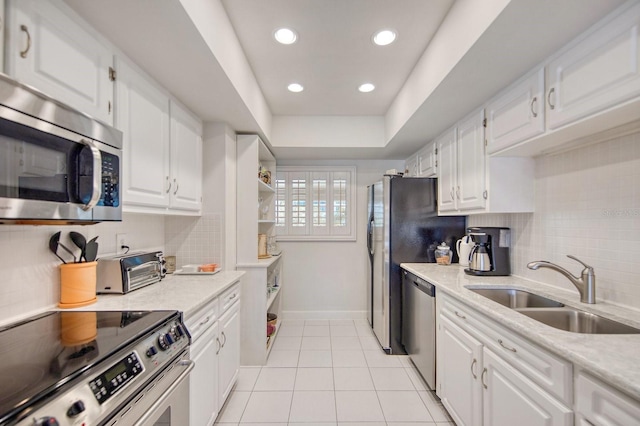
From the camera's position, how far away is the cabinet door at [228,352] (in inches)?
75.3

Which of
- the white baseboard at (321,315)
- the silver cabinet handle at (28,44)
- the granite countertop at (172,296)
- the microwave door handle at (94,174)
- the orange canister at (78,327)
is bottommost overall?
the white baseboard at (321,315)

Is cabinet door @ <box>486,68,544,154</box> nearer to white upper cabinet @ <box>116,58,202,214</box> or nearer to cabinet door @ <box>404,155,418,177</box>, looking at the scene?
cabinet door @ <box>404,155,418,177</box>

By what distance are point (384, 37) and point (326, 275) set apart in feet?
9.62

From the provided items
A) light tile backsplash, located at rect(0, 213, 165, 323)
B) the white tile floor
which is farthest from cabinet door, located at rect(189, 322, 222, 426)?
light tile backsplash, located at rect(0, 213, 165, 323)

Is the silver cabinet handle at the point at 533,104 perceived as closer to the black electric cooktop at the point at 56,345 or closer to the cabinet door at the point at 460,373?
the cabinet door at the point at 460,373

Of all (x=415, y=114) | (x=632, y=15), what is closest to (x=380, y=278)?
(x=415, y=114)

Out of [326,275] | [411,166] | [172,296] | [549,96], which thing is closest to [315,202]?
[326,275]

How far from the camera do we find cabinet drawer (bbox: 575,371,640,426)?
822mm

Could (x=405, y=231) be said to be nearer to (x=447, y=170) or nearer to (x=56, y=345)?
(x=447, y=170)

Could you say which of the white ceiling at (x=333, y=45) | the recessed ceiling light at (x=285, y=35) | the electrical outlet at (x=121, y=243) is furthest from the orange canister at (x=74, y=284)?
the recessed ceiling light at (x=285, y=35)

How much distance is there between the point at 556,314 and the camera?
1527 millimetres

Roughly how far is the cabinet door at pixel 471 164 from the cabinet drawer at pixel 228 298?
1926 mm

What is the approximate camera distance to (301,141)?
10.8 feet

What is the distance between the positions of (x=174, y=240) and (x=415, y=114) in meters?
2.25
